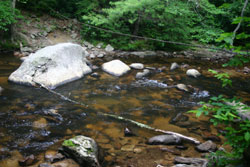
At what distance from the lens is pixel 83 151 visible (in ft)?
8.04

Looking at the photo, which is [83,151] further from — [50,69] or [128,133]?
[50,69]

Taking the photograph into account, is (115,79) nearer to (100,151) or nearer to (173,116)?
(173,116)

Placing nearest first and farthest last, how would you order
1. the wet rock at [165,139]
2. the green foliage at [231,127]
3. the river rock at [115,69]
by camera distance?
the green foliage at [231,127] < the wet rock at [165,139] < the river rock at [115,69]

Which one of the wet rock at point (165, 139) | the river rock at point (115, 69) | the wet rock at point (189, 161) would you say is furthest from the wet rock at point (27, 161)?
the river rock at point (115, 69)

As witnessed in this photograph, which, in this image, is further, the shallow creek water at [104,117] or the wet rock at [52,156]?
the shallow creek water at [104,117]

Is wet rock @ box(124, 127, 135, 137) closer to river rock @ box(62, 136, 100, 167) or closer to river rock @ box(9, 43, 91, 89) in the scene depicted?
river rock @ box(62, 136, 100, 167)

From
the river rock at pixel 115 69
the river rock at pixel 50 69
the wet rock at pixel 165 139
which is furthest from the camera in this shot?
the river rock at pixel 115 69

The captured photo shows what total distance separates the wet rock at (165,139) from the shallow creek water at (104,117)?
0.12m

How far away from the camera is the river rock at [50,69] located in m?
5.04

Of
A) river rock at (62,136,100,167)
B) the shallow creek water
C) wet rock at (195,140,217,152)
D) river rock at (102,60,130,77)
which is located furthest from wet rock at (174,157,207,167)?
river rock at (102,60,130,77)

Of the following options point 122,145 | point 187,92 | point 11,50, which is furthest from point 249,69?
point 11,50

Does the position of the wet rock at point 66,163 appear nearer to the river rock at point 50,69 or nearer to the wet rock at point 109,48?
the river rock at point 50,69

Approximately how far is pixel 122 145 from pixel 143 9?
24.7ft

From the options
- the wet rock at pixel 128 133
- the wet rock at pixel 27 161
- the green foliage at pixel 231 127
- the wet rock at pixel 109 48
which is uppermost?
the green foliage at pixel 231 127
